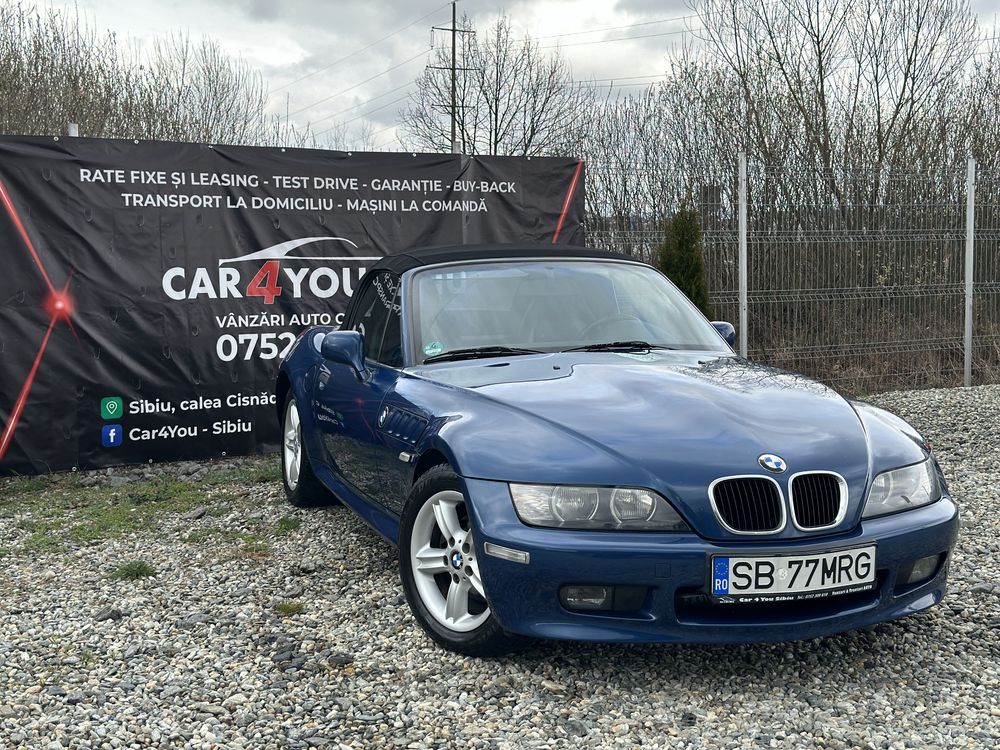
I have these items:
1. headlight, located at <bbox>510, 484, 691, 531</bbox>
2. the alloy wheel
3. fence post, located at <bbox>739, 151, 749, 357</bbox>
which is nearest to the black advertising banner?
fence post, located at <bbox>739, 151, 749, 357</bbox>

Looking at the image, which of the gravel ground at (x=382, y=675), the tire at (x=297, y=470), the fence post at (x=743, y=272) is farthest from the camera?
the fence post at (x=743, y=272)

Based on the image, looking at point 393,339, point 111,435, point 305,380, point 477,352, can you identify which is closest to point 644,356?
point 477,352

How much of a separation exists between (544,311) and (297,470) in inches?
89.9

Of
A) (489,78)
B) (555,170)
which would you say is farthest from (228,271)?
(489,78)

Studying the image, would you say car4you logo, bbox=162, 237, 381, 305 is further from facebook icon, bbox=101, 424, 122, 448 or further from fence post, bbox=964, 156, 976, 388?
fence post, bbox=964, 156, 976, 388

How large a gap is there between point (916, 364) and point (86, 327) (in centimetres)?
892

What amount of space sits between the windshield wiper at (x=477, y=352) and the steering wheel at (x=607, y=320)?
1.02ft

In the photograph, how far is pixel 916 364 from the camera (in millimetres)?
11500

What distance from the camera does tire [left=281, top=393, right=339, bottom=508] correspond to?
5.93 metres

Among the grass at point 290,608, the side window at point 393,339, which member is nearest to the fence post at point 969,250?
the side window at point 393,339

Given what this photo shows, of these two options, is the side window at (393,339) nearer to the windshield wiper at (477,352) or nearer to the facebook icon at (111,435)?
the windshield wiper at (477,352)

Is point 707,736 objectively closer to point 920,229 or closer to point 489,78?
point 920,229

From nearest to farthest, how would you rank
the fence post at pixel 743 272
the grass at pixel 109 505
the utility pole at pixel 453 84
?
the grass at pixel 109 505 → the fence post at pixel 743 272 → the utility pole at pixel 453 84

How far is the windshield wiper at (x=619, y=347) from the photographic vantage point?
4516 mm
